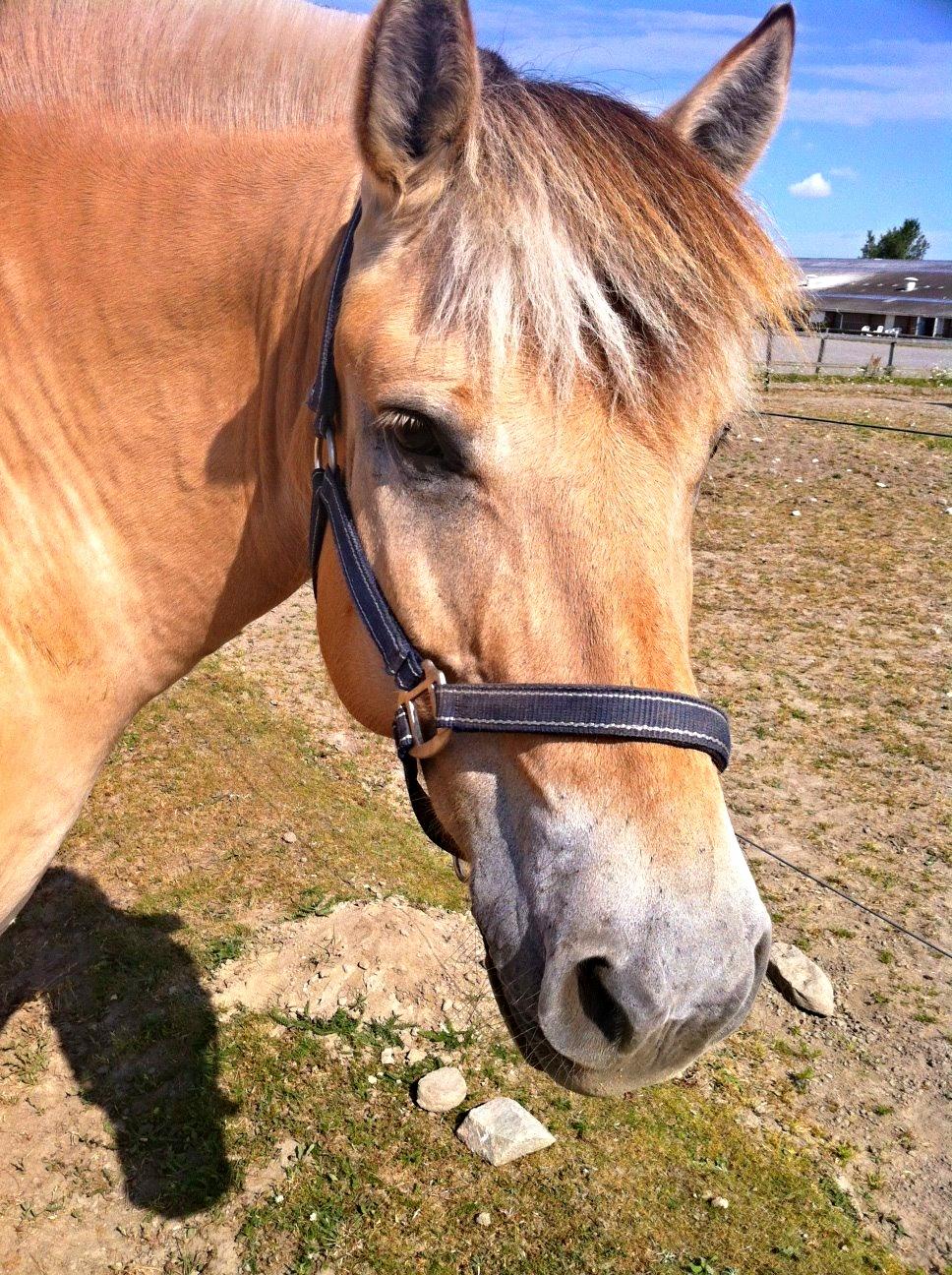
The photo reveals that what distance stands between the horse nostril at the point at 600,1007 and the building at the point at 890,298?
38898mm

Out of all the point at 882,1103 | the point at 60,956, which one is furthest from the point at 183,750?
the point at 882,1103

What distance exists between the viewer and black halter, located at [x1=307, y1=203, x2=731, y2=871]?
1453 mm

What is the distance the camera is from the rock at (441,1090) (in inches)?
126

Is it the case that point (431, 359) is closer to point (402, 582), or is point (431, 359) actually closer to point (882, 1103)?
point (402, 582)

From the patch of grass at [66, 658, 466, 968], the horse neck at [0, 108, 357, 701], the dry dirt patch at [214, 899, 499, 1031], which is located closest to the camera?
the horse neck at [0, 108, 357, 701]

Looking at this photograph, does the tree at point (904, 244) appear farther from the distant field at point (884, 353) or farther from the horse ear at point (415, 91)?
the horse ear at point (415, 91)

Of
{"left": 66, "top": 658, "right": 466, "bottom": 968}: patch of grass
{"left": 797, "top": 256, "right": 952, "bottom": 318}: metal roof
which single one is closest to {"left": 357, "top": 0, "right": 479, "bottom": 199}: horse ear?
{"left": 66, "top": 658, "right": 466, "bottom": 968}: patch of grass

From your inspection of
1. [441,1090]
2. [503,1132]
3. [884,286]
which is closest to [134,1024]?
[441,1090]

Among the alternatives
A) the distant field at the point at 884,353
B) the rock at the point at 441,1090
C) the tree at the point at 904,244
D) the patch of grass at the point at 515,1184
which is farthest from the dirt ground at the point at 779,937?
the tree at the point at 904,244

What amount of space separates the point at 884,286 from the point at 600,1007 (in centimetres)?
4913

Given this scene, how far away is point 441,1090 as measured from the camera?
3.21 meters

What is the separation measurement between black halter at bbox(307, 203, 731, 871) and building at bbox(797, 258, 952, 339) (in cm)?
3842

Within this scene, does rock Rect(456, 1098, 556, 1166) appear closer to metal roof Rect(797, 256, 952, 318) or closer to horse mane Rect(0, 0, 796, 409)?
horse mane Rect(0, 0, 796, 409)

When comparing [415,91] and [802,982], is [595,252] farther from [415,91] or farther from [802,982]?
[802,982]
